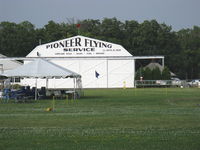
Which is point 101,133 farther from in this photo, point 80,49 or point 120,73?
point 80,49

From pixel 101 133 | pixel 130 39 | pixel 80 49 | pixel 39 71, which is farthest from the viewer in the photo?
pixel 130 39

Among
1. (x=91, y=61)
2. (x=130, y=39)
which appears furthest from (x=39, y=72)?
(x=130, y=39)

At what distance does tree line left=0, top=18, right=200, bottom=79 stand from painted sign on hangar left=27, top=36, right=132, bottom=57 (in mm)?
24600

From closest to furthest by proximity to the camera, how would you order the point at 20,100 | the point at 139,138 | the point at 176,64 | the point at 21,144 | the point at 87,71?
the point at 21,144 → the point at 139,138 → the point at 20,100 → the point at 87,71 → the point at 176,64

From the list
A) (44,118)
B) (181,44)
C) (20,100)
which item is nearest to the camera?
(44,118)

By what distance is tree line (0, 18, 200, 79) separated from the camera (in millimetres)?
104188

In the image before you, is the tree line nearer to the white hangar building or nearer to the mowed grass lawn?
the white hangar building

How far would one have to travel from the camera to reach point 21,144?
1366 centimetres

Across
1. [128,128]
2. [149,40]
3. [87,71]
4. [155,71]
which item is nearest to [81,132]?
[128,128]

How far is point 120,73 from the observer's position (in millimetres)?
75562

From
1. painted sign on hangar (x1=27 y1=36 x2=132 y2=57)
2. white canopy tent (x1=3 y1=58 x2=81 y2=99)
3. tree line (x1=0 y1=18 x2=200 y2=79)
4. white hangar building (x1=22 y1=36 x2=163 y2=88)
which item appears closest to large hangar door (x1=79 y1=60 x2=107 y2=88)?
white hangar building (x1=22 y1=36 x2=163 y2=88)

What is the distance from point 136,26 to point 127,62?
42.7 meters

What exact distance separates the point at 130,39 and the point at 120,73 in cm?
3885

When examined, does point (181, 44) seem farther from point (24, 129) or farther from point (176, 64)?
point (24, 129)
